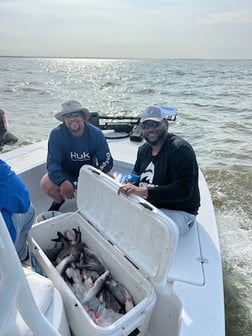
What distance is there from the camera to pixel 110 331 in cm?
154

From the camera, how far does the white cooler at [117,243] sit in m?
1.66

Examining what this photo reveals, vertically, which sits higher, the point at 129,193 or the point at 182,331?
the point at 129,193

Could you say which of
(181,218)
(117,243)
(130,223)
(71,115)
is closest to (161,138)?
(181,218)

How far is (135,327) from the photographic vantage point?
167cm

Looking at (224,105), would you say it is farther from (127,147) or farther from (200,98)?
(127,147)

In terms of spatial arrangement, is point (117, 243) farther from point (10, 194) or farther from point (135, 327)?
point (10, 194)

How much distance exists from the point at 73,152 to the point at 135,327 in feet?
6.12

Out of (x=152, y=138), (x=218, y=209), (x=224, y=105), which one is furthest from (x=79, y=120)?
(x=224, y=105)

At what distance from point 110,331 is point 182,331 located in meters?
0.38

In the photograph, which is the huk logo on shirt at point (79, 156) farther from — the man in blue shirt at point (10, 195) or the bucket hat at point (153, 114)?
the man in blue shirt at point (10, 195)

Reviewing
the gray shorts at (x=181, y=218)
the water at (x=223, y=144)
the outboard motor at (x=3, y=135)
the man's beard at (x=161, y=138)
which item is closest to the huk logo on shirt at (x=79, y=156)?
the man's beard at (x=161, y=138)

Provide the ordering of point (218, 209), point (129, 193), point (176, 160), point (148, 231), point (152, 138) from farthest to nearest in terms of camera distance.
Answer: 1. point (218, 209)
2. point (152, 138)
3. point (176, 160)
4. point (129, 193)
5. point (148, 231)

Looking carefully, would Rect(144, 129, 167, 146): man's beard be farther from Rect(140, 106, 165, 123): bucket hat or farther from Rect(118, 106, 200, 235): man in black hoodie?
Rect(140, 106, 165, 123): bucket hat

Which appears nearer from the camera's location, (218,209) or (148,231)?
(148,231)
